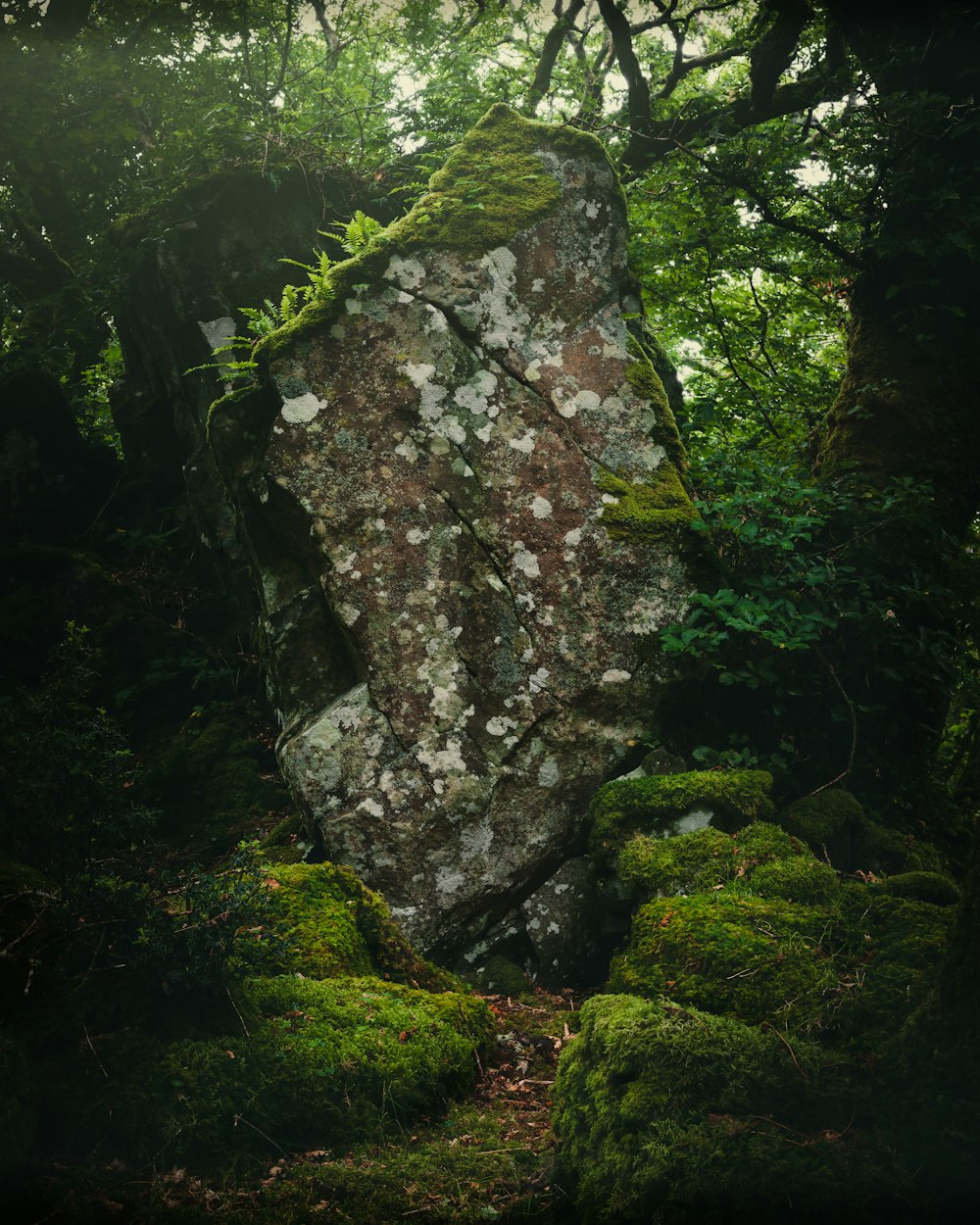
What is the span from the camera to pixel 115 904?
3766mm

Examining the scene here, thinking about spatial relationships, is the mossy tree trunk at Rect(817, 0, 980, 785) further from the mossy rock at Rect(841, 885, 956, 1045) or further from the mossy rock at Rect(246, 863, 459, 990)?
the mossy rock at Rect(246, 863, 459, 990)

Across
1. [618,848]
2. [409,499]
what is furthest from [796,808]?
[409,499]

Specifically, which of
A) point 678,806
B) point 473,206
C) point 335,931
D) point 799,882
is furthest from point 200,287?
point 799,882

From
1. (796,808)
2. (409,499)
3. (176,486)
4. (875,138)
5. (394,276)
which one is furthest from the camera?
(176,486)

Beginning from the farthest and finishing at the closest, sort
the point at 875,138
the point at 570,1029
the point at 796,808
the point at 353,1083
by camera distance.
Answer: the point at 875,138, the point at 796,808, the point at 570,1029, the point at 353,1083

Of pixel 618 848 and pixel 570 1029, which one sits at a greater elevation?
pixel 618 848

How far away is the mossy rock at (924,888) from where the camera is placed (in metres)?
4.41

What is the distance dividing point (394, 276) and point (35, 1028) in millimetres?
5910

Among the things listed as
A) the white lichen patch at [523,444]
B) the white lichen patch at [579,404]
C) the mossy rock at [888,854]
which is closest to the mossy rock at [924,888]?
the mossy rock at [888,854]

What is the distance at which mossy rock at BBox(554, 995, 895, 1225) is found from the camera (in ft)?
8.90

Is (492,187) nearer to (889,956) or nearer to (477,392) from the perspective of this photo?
(477,392)

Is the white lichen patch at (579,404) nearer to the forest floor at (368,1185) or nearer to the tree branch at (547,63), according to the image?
the forest floor at (368,1185)

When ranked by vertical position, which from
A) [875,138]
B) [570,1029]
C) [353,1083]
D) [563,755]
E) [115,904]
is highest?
[875,138]

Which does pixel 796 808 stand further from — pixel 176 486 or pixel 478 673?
pixel 176 486
